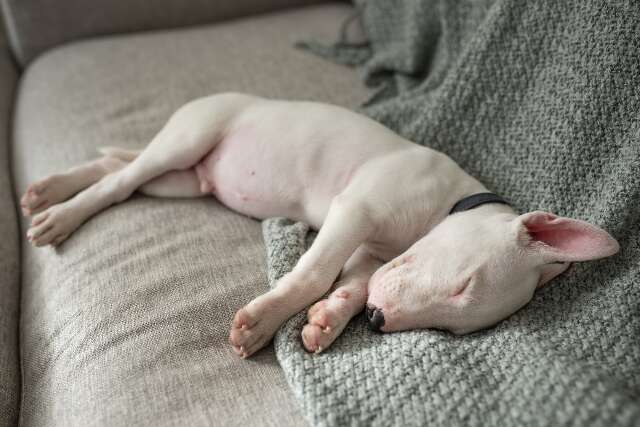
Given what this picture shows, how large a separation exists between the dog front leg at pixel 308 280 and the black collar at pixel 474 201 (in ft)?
0.66

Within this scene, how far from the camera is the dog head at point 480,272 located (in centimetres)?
113

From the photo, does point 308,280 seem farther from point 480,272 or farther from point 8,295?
point 8,295

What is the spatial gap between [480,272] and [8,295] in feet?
3.57

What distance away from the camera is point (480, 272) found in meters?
1.14

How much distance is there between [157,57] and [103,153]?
2.19 feet

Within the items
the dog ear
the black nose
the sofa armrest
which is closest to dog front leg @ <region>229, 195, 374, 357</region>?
the black nose

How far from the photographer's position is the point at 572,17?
1.42 m

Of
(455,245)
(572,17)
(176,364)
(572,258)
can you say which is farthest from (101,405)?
(572,17)

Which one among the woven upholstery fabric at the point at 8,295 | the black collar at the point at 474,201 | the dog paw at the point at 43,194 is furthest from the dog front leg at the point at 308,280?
the dog paw at the point at 43,194

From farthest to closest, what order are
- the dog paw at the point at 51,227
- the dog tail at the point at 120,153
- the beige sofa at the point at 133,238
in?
the dog tail at the point at 120,153 → the dog paw at the point at 51,227 → the beige sofa at the point at 133,238

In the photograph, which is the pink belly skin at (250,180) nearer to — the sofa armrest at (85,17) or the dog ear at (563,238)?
the dog ear at (563,238)

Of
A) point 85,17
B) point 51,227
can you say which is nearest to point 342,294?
point 51,227

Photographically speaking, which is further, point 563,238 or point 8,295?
point 8,295

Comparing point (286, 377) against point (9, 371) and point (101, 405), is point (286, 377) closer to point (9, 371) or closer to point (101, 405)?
point (101, 405)
